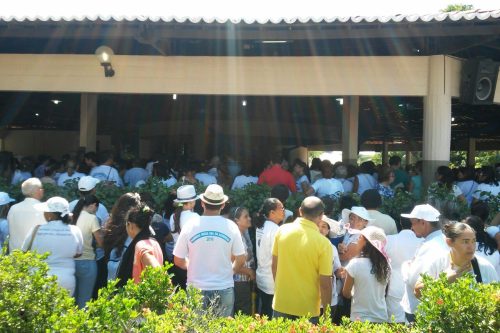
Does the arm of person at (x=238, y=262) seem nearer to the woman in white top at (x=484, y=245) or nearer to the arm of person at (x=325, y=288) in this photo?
the arm of person at (x=325, y=288)

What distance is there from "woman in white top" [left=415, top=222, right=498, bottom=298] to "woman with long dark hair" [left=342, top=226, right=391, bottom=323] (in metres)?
0.37

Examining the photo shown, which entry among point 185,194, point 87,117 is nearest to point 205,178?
point 185,194

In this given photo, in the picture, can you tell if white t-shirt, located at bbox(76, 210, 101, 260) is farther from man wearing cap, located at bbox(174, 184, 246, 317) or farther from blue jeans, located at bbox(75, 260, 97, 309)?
man wearing cap, located at bbox(174, 184, 246, 317)

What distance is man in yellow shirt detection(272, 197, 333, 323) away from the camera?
13.8 ft

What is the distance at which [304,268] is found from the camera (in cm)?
423

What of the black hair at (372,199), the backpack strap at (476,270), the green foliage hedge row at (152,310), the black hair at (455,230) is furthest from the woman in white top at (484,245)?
the green foliage hedge row at (152,310)

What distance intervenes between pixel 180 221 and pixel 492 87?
4.97 m

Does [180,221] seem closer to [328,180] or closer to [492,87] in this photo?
[328,180]

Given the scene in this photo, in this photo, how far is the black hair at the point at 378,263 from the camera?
13.8 feet

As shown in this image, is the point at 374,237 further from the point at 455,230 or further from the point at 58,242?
the point at 58,242

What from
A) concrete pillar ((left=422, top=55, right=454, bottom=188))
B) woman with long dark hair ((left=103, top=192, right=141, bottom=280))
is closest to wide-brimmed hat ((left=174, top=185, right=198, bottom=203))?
woman with long dark hair ((left=103, top=192, right=141, bottom=280))

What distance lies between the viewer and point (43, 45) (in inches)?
340

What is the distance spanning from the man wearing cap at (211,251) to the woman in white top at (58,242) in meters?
1.02

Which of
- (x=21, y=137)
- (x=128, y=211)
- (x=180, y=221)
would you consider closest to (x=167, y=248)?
(x=180, y=221)
